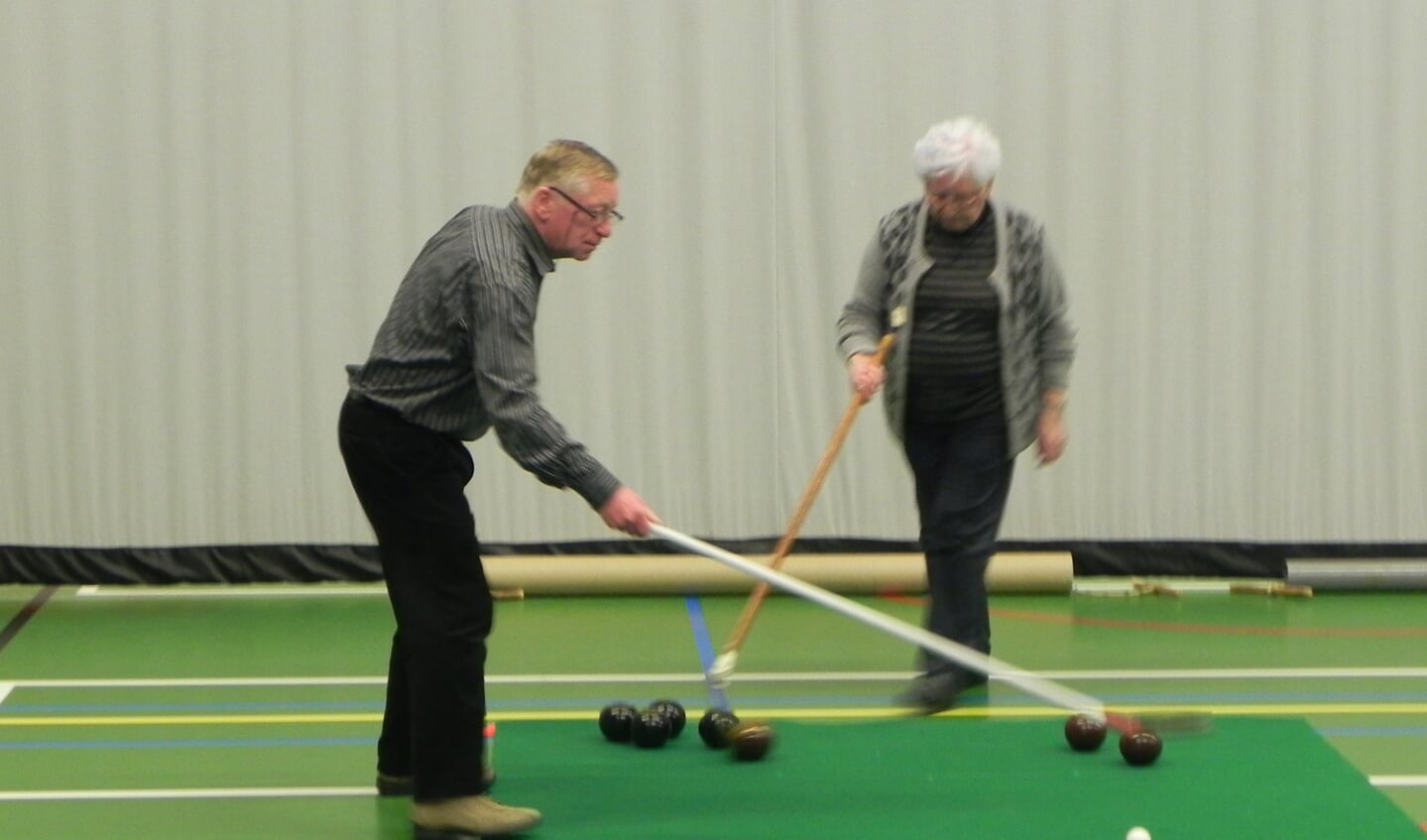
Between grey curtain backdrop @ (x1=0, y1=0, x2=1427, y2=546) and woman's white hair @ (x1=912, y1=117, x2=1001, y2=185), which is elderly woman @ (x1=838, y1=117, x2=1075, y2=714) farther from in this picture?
grey curtain backdrop @ (x1=0, y1=0, x2=1427, y2=546)

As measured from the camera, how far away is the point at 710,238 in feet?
23.6

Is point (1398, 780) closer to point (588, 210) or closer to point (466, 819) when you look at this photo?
point (466, 819)

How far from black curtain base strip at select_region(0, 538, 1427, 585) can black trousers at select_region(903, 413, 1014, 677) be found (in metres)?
2.13

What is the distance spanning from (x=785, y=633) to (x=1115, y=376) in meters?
1.83

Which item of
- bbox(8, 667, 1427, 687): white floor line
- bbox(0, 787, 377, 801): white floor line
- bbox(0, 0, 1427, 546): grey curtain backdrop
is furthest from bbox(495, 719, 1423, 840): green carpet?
bbox(0, 0, 1427, 546): grey curtain backdrop

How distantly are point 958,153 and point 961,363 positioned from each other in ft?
1.90

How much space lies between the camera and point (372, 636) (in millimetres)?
6320

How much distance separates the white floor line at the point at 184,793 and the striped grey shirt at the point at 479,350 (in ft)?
3.50

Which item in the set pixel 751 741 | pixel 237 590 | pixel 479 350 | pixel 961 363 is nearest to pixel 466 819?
pixel 751 741

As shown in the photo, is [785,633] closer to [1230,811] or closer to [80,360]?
[1230,811]

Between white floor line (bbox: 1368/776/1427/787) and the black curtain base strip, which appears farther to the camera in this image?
the black curtain base strip

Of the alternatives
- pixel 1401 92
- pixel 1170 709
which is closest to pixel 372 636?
pixel 1170 709

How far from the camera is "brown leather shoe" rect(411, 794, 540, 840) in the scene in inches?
153

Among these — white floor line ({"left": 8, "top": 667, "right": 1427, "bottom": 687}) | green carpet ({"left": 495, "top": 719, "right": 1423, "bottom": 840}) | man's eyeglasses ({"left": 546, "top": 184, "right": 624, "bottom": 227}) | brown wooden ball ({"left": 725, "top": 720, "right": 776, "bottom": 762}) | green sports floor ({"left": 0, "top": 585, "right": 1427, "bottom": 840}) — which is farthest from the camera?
white floor line ({"left": 8, "top": 667, "right": 1427, "bottom": 687})
